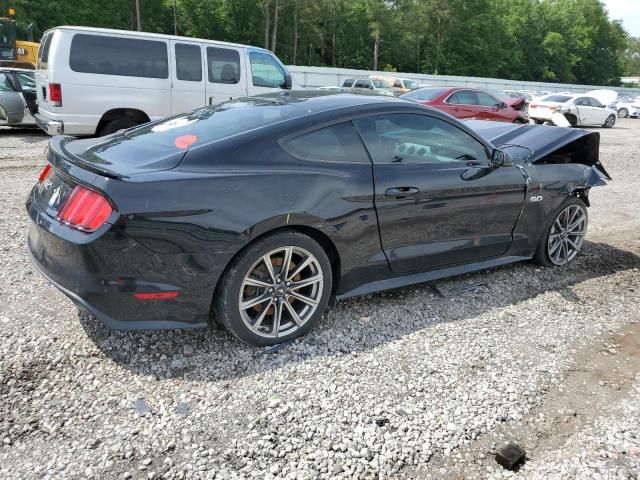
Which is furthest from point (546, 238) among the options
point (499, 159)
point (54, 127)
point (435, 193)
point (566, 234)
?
point (54, 127)

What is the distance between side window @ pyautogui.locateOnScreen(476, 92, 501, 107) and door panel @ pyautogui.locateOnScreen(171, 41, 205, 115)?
966 cm

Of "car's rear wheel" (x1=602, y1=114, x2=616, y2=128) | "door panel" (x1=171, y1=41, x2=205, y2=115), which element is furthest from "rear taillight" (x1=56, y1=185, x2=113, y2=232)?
"car's rear wheel" (x1=602, y1=114, x2=616, y2=128)

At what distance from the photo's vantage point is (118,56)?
8.76 meters

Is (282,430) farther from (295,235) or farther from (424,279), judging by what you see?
(424,279)

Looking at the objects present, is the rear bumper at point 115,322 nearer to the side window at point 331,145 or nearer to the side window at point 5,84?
the side window at point 331,145

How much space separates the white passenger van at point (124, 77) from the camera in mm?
8453

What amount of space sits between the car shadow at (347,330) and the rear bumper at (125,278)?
290 millimetres

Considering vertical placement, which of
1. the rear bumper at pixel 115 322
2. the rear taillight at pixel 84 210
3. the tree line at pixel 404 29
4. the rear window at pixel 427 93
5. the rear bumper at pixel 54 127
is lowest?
the rear bumper at pixel 115 322

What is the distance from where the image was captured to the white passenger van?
8.45 m

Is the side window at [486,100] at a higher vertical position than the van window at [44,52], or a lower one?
lower

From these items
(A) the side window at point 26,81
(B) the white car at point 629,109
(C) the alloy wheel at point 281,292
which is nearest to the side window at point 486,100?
(A) the side window at point 26,81

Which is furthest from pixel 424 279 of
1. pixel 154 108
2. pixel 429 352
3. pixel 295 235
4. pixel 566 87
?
pixel 566 87

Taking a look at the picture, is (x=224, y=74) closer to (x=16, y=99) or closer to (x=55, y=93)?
(x=55, y=93)

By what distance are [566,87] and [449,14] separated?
58.6 feet
